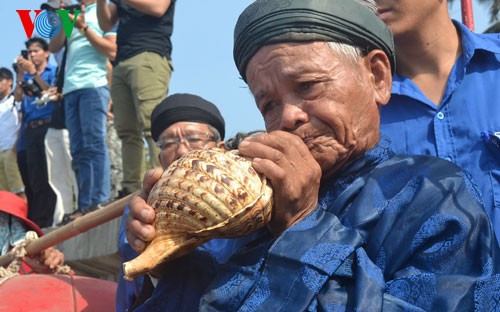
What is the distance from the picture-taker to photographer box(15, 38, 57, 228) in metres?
8.25

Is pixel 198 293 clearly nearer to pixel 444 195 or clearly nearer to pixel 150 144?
pixel 444 195

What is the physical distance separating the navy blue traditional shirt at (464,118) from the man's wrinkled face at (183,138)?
1.96 m

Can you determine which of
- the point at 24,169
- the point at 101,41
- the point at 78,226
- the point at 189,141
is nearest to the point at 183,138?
the point at 189,141

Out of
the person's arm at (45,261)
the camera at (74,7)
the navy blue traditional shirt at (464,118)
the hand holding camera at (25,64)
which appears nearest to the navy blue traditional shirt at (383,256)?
the navy blue traditional shirt at (464,118)

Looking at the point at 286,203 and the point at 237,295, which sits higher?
the point at 286,203

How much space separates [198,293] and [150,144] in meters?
4.61

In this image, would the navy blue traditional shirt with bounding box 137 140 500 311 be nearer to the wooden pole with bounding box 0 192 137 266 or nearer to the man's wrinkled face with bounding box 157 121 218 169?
the wooden pole with bounding box 0 192 137 266

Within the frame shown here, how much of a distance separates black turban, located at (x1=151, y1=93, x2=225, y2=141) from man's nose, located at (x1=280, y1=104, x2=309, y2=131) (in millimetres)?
2810

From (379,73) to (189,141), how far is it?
2.59 meters

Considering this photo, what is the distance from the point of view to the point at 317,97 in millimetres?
1998

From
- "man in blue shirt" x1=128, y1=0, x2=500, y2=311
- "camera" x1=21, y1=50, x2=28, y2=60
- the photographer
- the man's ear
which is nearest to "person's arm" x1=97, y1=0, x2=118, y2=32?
the photographer

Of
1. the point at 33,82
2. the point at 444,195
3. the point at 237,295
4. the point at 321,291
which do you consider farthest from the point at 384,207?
the point at 33,82

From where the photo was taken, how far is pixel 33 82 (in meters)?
8.31

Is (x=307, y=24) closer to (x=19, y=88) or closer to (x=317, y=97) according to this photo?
(x=317, y=97)
